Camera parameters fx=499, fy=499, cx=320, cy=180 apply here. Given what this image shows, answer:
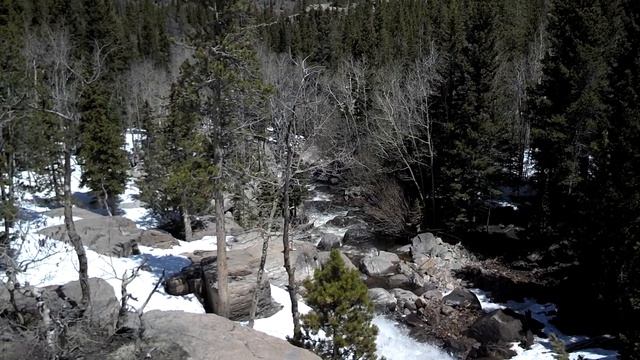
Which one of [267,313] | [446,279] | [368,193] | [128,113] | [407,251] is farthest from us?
[128,113]

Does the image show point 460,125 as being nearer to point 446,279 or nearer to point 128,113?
point 446,279

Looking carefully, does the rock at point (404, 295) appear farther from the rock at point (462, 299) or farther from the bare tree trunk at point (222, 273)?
the bare tree trunk at point (222, 273)

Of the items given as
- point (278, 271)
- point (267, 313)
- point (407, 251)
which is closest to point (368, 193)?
point (407, 251)

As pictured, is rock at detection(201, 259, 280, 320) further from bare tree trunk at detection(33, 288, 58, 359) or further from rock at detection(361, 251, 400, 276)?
bare tree trunk at detection(33, 288, 58, 359)

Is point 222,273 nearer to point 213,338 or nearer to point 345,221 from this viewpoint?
point 213,338

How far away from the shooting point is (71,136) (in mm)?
13680

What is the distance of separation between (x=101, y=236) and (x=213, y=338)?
615 inches

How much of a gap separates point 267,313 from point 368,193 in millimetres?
→ 15539

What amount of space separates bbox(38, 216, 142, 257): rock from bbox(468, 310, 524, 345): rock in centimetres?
1461

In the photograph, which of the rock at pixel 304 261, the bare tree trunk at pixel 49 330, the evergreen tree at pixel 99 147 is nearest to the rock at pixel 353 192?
the rock at pixel 304 261

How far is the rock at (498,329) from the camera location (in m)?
17.8

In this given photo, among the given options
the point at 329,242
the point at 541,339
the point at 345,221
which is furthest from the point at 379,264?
the point at 541,339

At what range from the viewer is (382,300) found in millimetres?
21172

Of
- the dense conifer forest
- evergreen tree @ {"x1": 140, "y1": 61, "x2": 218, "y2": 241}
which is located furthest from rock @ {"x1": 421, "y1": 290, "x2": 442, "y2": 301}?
evergreen tree @ {"x1": 140, "y1": 61, "x2": 218, "y2": 241}
